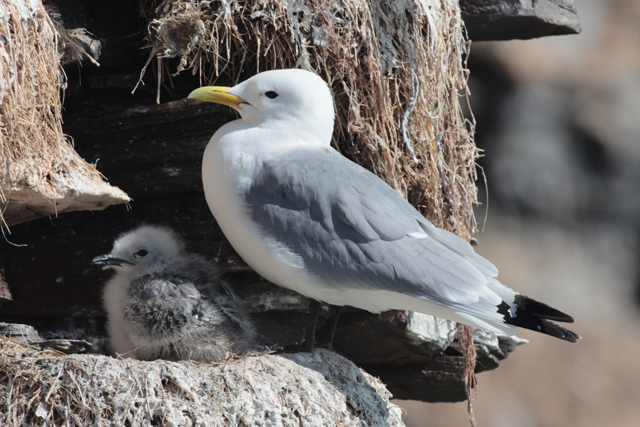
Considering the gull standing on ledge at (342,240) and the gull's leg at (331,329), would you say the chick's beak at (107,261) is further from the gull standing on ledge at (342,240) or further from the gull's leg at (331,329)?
the gull's leg at (331,329)

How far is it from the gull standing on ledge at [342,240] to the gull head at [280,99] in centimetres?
7

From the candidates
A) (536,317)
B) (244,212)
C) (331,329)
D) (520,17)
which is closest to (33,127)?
(244,212)

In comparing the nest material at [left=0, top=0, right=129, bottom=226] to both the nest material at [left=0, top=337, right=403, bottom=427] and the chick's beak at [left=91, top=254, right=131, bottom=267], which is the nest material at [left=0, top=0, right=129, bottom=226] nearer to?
the chick's beak at [left=91, top=254, right=131, bottom=267]

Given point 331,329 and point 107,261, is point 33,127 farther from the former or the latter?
point 331,329

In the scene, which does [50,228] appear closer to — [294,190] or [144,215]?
[144,215]

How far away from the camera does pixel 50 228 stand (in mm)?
2912

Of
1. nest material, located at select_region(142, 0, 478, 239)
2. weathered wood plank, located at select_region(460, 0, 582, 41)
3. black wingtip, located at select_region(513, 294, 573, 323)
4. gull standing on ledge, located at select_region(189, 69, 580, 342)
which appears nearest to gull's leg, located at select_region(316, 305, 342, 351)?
gull standing on ledge, located at select_region(189, 69, 580, 342)

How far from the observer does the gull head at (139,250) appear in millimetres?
2449

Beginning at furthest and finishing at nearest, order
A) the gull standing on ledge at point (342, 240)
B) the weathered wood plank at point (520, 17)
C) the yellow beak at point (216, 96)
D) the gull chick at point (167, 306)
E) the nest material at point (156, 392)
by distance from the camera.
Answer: the weathered wood plank at point (520, 17), the yellow beak at point (216, 96), the gull chick at point (167, 306), the gull standing on ledge at point (342, 240), the nest material at point (156, 392)

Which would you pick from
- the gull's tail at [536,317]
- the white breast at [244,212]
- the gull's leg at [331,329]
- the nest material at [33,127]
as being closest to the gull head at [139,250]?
the nest material at [33,127]

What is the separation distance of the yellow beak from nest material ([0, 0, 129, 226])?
1.51 ft

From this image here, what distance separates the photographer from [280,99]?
7.91 feet

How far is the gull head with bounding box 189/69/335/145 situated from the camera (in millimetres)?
2396

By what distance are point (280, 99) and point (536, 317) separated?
116 cm
